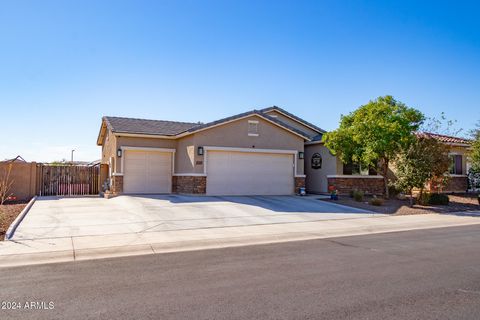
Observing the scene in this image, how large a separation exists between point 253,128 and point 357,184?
7138mm

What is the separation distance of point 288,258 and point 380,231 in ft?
16.7

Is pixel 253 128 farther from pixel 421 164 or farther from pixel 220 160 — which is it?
pixel 421 164

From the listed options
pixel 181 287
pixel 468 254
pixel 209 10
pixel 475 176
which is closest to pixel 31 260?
pixel 181 287

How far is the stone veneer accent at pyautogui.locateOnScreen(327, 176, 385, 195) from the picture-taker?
21.1 m

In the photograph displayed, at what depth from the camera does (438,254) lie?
796 centimetres

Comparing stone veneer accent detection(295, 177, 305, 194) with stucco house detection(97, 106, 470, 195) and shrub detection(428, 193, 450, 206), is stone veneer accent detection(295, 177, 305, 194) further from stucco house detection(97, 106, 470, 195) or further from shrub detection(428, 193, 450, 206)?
shrub detection(428, 193, 450, 206)

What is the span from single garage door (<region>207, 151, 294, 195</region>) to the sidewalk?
7368 millimetres

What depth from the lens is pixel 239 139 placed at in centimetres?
1956

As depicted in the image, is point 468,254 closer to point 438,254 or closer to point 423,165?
point 438,254

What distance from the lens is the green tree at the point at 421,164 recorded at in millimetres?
16703

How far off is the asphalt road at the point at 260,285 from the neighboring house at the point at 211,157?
10.9 meters

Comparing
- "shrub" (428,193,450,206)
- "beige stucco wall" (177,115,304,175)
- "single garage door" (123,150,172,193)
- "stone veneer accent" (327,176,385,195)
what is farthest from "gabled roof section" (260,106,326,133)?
"shrub" (428,193,450,206)

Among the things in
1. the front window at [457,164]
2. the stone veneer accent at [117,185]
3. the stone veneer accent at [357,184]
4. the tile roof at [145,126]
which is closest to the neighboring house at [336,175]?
the stone veneer accent at [357,184]

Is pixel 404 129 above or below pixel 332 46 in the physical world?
below
